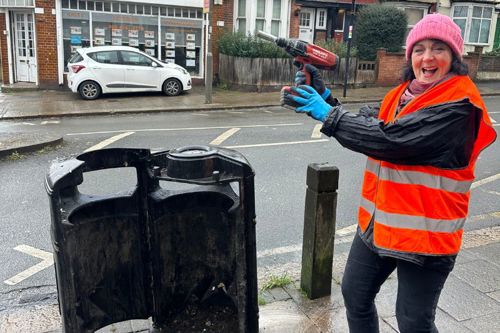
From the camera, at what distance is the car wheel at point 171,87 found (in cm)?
1484

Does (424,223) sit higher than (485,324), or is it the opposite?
(424,223)

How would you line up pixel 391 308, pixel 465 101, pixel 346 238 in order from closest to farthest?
1. pixel 465 101
2. pixel 391 308
3. pixel 346 238

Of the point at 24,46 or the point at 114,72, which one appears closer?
the point at 114,72

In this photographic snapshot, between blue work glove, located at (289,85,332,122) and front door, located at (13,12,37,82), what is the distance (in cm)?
1554

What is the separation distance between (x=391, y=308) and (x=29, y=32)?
51.4 ft

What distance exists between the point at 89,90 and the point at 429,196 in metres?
13.1

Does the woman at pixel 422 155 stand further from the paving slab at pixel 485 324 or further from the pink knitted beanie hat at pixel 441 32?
the paving slab at pixel 485 324

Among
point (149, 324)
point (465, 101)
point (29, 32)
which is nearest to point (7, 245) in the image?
point (149, 324)

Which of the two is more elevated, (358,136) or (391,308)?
(358,136)

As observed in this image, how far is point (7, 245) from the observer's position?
4.51 m

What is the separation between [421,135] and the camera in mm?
1950

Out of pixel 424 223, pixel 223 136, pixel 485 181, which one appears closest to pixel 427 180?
pixel 424 223

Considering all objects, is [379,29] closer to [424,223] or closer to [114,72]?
[114,72]

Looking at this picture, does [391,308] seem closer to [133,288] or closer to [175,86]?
[133,288]
